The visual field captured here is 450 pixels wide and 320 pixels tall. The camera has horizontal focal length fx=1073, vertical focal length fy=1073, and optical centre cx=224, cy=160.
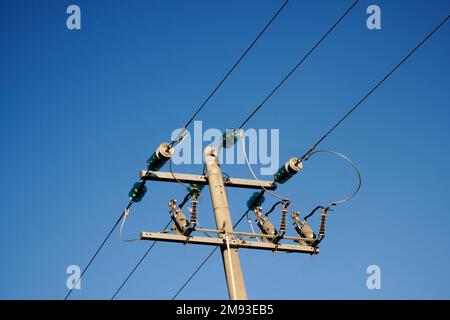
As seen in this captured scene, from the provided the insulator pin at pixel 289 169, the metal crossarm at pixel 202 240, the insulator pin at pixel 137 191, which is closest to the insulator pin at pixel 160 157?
the insulator pin at pixel 137 191

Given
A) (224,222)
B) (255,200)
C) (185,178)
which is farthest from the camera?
(255,200)

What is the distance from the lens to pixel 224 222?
17.2m

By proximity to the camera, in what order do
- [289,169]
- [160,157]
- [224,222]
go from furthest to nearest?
[289,169] → [160,157] → [224,222]

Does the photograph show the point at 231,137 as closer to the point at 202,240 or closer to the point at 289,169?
the point at 289,169

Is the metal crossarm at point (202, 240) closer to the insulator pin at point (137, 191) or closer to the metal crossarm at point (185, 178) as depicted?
the metal crossarm at point (185, 178)

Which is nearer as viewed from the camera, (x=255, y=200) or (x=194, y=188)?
(x=194, y=188)

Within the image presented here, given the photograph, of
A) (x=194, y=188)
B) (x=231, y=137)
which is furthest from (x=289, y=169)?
(x=194, y=188)

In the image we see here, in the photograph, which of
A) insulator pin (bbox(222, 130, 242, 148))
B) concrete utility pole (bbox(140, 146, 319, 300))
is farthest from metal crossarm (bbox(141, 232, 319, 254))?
insulator pin (bbox(222, 130, 242, 148))

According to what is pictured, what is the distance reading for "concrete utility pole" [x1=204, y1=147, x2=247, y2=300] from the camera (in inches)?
645
